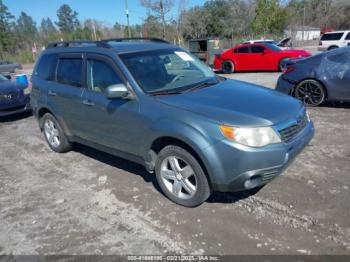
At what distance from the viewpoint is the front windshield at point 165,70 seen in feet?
12.7

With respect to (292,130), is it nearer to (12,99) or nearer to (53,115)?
(53,115)

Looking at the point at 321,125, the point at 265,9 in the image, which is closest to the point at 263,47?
the point at 321,125

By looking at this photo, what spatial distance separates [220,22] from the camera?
54156 millimetres

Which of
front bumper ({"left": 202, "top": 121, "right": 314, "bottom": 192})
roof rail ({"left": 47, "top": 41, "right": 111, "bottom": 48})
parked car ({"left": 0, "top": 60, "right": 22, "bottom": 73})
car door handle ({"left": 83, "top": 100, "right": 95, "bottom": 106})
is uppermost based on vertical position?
roof rail ({"left": 47, "top": 41, "right": 111, "bottom": 48})

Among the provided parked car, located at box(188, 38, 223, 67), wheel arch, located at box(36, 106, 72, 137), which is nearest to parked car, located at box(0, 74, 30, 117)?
wheel arch, located at box(36, 106, 72, 137)

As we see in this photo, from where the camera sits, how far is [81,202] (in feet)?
12.8

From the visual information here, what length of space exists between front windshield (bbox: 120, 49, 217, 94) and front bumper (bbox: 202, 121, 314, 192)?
3.78ft

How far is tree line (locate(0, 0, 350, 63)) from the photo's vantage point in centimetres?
3662

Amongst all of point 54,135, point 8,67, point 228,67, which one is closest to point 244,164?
point 54,135

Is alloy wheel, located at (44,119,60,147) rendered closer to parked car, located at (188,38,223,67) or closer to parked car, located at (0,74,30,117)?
parked car, located at (0,74,30,117)

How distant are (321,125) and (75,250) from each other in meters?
4.97

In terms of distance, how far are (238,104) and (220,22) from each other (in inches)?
2139

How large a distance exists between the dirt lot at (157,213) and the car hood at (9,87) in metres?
3.85

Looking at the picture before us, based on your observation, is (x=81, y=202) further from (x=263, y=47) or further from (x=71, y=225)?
(x=263, y=47)
